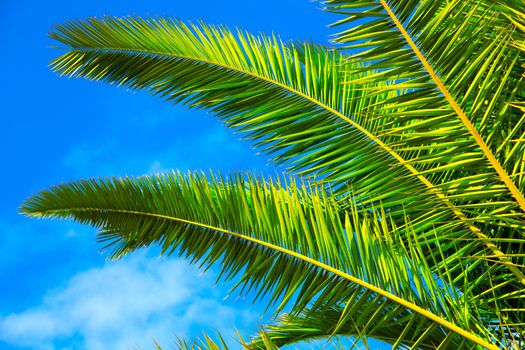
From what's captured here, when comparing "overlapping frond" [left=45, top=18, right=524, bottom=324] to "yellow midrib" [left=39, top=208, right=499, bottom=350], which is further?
"overlapping frond" [left=45, top=18, right=524, bottom=324]

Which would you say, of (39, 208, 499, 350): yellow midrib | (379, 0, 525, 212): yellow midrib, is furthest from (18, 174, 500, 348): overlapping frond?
(379, 0, 525, 212): yellow midrib

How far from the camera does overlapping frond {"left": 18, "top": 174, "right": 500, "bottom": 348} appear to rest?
308 centimetres

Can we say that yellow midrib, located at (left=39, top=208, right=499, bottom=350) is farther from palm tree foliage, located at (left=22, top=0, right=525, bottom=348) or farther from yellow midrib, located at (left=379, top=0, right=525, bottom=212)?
yellow midrib, located at (left=379, top=0, right=525, bottom=212)

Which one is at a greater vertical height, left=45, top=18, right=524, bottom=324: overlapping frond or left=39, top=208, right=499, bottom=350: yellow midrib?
left=45, top=18, right=524, bottom=324: overlapping frond

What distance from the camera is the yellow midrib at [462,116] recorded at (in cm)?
300

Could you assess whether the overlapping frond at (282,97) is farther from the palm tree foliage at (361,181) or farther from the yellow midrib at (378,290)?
the yellow midrib at (378,290)

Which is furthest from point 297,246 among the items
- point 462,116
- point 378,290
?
point 462,116

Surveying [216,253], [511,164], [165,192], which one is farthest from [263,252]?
[511,164]

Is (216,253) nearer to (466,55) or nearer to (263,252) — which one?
(263,252)

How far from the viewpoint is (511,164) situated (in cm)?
365

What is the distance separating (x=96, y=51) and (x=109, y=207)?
3.74 ft

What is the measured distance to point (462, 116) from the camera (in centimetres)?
305

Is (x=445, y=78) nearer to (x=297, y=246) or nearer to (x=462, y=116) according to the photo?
(x=462, y=116)

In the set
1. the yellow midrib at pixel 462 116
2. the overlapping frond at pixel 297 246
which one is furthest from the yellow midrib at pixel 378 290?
the yellow midrib at pixel 462 116
